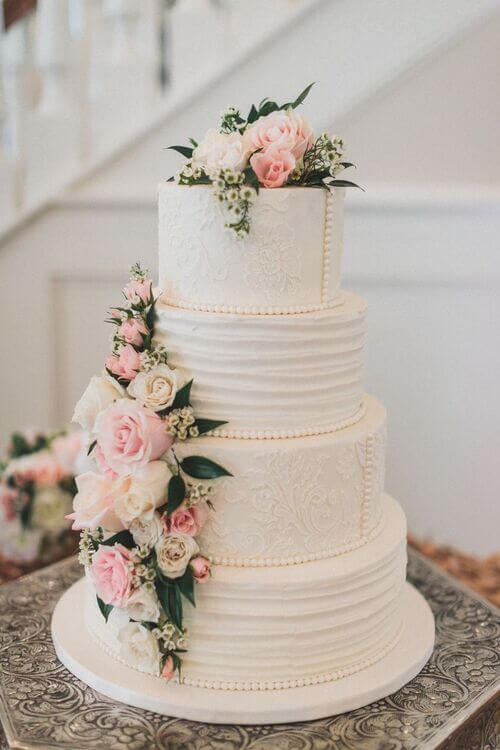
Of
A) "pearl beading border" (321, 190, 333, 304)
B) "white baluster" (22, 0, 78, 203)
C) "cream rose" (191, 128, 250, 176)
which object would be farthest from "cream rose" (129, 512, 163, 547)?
"white baluster" (22, 0, 78, 203)

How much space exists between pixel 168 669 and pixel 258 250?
947 millimetres

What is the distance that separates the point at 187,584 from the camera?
174cm

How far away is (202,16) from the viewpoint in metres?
3.42

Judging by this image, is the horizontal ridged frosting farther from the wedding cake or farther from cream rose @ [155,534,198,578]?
cream rose @ [155,534,198,578]

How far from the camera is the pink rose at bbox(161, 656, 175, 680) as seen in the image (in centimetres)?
179

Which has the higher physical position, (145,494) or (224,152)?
(224,152)

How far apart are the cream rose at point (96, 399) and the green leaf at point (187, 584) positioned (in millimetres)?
375

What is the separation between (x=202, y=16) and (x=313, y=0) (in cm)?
47

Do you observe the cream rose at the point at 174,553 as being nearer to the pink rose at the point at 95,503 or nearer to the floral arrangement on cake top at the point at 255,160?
the pink rose at the point at 95,503

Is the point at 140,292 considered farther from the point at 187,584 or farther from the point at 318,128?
the point at 318,128

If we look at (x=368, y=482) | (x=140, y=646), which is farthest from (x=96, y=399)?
(x=368, y=482)

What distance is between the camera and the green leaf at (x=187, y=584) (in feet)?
5.67

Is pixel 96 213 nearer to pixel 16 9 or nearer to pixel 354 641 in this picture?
pixel 16 9

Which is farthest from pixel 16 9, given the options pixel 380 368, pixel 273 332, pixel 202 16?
pixel 273 332
